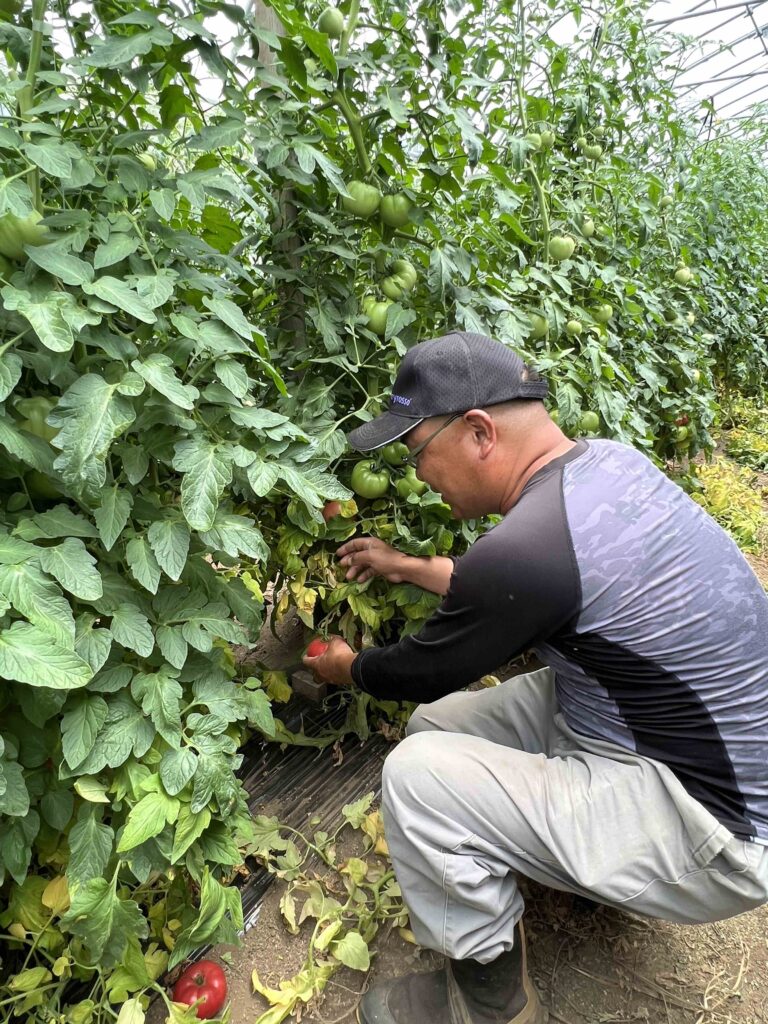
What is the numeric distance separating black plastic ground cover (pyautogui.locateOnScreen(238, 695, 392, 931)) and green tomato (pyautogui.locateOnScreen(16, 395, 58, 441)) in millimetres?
1138

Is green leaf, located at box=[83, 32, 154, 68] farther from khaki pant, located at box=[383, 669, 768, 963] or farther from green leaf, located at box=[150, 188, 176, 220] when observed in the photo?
khaki pant, located at box=[383, 669, 768, 963]

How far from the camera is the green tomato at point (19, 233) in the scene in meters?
0.99

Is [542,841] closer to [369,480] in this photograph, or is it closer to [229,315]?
[369,480]

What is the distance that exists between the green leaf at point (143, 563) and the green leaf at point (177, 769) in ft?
0.91

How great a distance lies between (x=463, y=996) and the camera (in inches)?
50.8

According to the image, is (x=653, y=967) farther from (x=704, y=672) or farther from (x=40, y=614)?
(x=40, y=614)

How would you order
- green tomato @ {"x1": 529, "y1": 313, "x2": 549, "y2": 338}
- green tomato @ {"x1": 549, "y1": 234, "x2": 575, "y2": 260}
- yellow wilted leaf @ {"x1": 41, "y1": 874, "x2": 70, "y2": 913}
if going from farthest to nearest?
green tomato @ {"x1": 549, "y1": 234, "x2": 575, "y2": 260} < green tomato @ {"x1": 529, "y1": 313, "x2": 549, "y2": 338} < yellow wilted leaf @ {"x1": 41, "y1": 874, "x2": 70, "y2": 913}

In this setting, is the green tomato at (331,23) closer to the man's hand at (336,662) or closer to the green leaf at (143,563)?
the green leaf at (143,563)

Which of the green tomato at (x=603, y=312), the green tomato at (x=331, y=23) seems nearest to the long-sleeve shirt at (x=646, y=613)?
the green tomato at (x=331, y=23)

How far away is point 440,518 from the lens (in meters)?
1.76

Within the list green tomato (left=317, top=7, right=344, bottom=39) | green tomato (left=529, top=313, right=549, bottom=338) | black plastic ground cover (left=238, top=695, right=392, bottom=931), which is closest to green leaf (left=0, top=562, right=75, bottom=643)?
black plastic ground cover (left=238, top=695, right=392, bottom=931)

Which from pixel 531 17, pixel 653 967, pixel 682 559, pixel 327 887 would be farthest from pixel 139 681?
pixel 531 17

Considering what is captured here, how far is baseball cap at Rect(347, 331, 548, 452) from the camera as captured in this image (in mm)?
1262

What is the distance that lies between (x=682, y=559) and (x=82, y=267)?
108 centimetres
